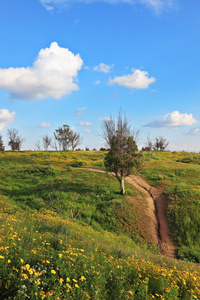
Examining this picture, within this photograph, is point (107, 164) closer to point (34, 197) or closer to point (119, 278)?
point (34, 197)

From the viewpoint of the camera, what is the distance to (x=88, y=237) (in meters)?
10.2

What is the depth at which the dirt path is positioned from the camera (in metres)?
14.6

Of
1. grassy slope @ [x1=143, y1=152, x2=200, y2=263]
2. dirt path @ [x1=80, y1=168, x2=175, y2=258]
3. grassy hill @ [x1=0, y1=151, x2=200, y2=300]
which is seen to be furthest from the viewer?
dirt path @ [x1=80, y1=168, x2=175, y2=258]

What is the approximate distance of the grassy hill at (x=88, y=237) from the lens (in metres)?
3.97

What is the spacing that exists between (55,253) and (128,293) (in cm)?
188

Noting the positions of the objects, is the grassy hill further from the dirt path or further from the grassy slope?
the dirt path

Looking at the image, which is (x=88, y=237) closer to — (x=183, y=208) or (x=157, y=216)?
(x=157, y=216)

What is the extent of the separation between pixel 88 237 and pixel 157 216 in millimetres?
10161

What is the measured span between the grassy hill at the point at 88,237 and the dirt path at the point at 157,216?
1.86 ft

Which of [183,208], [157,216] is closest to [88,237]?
[157,216]

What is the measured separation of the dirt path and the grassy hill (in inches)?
22.3

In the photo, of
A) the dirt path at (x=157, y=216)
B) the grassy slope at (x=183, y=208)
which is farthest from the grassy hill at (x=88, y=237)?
the dirt path at (x=157, y=216)

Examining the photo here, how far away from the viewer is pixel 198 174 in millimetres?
29875

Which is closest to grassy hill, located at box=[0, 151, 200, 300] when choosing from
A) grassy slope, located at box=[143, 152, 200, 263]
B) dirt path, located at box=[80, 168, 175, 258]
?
grassy slope, located at box=[143, 152, 200, 263]
